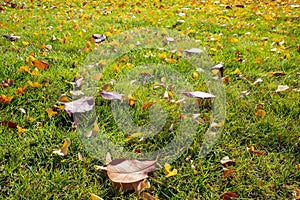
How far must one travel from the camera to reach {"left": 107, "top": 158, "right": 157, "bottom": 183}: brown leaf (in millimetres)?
1451

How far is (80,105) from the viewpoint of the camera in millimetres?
1975

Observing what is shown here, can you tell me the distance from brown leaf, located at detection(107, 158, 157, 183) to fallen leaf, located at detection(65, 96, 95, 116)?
21.5 inches

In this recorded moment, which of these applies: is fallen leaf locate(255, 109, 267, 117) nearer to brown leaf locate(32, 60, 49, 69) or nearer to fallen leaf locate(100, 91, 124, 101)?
fallen leaf locate(100, 91, 124, 101)

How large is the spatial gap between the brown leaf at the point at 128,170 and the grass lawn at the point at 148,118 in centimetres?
6

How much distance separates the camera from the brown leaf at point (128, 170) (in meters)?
1.45

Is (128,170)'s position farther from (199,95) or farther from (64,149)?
(199,95)

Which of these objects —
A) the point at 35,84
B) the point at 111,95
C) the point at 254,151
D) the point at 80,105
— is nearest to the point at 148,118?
the point at 111,95

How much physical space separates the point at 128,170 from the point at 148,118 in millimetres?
556

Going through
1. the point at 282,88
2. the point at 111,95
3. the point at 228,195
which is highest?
the point at 111,95

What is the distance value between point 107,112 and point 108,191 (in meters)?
0.68

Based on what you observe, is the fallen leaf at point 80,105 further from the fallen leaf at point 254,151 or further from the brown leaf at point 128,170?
the fallen leaf at point 254,151

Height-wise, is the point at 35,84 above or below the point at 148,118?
above

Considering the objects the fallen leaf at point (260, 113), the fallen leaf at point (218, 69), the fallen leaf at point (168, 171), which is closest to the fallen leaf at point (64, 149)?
the fallen leaf at point (168, 171)

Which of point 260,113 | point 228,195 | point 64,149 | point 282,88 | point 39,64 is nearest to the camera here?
point 228,195
